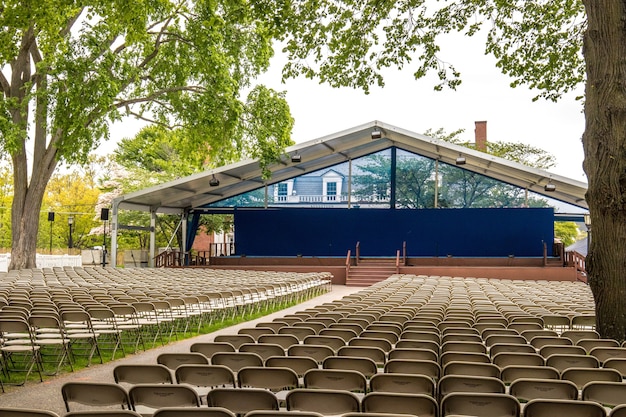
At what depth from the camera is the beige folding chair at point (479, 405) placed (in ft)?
12.0

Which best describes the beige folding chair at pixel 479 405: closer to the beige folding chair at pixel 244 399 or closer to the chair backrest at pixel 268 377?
the beige folding chair at pixel 244 399

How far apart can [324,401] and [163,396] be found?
3.58ft

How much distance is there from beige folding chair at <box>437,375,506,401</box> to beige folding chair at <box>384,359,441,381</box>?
53 cm

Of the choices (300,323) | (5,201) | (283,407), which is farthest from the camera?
(5,201)

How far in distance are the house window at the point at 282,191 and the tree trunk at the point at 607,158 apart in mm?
24922

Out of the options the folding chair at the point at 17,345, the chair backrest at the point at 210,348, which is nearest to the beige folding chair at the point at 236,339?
the chair backrest at the point at 210,348

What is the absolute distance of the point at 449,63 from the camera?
488 inches

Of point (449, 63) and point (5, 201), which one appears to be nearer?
point (449, 63)

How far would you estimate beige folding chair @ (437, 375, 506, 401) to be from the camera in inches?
165

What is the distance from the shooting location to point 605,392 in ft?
13.6

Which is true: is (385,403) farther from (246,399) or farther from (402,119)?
(402,119)

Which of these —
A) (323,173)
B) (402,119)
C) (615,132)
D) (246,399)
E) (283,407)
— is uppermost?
(402,119)

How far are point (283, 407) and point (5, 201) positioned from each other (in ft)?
155

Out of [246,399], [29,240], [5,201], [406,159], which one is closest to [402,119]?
[406,159]
